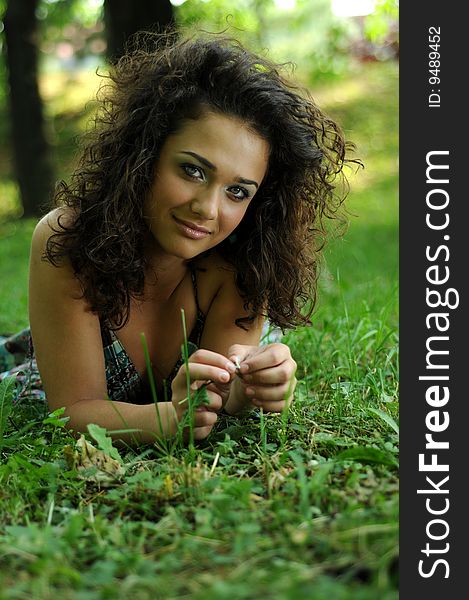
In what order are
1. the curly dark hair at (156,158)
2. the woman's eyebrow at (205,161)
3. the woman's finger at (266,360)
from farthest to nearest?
the curly dark hair at (156,158)
the woman's eyebrow at (205,161)
the woman's finger at (266,360)

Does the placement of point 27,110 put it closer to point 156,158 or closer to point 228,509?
point 156,158

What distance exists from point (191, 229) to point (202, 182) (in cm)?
14

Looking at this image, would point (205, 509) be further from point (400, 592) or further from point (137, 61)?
point (137, 61)

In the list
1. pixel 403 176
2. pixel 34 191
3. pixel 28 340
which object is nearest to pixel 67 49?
pixel 34 191

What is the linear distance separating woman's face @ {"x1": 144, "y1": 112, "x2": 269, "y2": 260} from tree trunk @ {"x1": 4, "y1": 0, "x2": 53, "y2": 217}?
8.15m

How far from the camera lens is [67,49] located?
18.4m

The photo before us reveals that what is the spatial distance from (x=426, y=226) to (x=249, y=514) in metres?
0.95

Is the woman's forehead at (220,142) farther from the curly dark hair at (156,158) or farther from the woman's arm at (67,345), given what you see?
the woman's arm at (67,345)

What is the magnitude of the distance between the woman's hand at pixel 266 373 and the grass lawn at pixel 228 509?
96 millimetres

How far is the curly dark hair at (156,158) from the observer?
2482 millimetres

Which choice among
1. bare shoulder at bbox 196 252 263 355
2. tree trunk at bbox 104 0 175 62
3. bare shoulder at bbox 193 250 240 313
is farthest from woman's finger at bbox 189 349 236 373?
tree trunk at bbox 104 0 175 62

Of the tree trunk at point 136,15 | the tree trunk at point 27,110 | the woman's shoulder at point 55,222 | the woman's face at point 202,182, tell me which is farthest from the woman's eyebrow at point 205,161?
the tree trunk at point 27,110

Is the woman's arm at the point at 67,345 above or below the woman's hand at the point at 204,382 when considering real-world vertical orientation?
above

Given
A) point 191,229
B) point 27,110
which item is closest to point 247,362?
point 191,229
